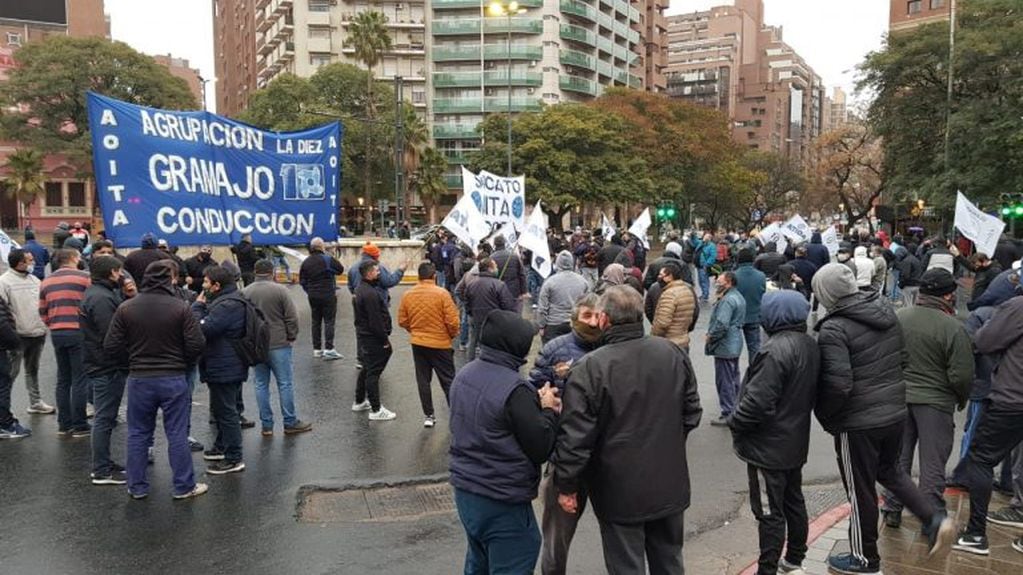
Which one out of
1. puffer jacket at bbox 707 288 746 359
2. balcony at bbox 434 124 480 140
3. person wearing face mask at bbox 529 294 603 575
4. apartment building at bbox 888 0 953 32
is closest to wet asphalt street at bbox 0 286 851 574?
person wearing face mask at bbox 529 294 603 575

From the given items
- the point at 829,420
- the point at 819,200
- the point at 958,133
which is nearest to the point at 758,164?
the point at 819,200

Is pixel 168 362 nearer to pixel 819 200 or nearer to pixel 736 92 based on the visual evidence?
pixel 819 200

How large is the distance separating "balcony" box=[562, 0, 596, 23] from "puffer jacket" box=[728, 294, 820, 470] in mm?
76061

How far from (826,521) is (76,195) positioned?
70.1 metres

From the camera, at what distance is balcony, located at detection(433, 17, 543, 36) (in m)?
73.6

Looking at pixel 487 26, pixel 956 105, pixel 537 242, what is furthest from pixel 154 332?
pixel 487 26

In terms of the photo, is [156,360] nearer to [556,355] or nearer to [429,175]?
[556,355]

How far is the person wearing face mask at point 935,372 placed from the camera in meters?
4.88

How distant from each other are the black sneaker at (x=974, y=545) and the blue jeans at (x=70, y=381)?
7462 millimetres

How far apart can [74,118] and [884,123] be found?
5439 cm

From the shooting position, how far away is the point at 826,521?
5.45 metres

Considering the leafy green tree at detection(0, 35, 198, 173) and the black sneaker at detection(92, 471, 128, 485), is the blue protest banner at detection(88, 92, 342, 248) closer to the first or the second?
the black sneaker at detection(92, 471, 128, 485)

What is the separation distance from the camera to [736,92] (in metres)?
147

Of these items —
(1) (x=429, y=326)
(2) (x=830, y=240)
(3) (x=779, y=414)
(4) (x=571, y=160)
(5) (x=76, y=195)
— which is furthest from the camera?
(5) (x=76, y=195)
